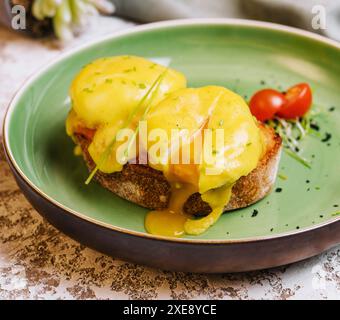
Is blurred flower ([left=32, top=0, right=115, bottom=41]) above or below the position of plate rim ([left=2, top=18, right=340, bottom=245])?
below

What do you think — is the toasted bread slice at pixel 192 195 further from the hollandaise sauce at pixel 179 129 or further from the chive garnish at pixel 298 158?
the chive garnish at pixel 298 158

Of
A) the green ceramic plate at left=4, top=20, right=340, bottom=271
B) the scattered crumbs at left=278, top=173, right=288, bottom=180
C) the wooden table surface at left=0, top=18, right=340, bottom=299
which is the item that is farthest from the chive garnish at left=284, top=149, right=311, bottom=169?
the wooden table surface at left=0, top=18, right=340, bottom=299

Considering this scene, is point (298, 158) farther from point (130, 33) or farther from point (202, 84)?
point (130, 33)

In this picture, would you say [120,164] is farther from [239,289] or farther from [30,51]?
[30,51]

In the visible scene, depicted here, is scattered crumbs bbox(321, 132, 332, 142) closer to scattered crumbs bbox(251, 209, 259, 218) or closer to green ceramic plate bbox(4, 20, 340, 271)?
green ceramic plate bbox(4, 20, 340, 271)

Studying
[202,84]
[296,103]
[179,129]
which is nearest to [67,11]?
[202,84]

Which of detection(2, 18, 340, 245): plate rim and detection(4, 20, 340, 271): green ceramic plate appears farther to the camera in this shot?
detection(4, 20, 340, 271): green ceramic plate

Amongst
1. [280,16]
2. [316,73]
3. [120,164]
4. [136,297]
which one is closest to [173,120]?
[120,164]

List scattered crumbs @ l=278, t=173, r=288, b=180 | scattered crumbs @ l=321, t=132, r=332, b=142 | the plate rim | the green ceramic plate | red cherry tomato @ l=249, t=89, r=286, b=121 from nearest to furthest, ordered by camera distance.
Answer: the plate rim → the green ceramic plate → scattered crumbs @ l=278, t=173, r=288, b=180 → scattered crumbs @ l=321, t=132, r=332, b=142 → red cherry tomato @ l=249, t=89, r=286, b=121

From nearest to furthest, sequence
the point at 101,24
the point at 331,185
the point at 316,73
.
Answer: the point at 331,185, the point at 316,73, the point at 101,24
